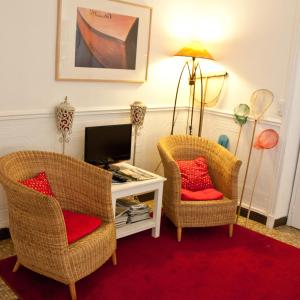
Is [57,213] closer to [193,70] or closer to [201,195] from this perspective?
[201,195]

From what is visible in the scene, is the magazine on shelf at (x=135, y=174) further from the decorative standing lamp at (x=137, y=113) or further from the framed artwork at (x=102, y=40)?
the framed artwork at (x=102, y=40)

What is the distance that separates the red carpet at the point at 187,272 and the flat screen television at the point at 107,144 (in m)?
0.70

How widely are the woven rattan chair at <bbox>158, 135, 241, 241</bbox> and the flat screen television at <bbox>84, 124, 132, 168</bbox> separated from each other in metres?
0.33

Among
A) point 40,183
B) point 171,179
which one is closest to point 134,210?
point 171,179

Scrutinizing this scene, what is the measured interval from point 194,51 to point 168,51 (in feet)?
1.08

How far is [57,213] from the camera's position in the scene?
7.79 ft

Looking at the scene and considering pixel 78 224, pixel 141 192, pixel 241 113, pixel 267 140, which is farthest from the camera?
pixel 241 113

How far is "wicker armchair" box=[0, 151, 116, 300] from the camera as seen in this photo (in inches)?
95.7

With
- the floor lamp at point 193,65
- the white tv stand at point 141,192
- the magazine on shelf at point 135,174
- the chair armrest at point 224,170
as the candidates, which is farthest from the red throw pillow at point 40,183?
the floor lamp at point 193,65

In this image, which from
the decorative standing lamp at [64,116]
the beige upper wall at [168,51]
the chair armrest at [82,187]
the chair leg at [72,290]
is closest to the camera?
the chair leg at [72,290]

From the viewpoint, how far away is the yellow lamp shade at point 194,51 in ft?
13.0

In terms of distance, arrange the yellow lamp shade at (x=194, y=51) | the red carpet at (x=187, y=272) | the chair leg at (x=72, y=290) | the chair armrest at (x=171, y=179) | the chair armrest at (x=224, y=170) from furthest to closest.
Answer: the yellow lamp shade at (x=194, y=51) → the chair armrest at (x=224, y=170) → the chair armrest at (x=171, y=179) → the red carpet at (x=187, y=272) → the chair leg at (x=72, y=290)

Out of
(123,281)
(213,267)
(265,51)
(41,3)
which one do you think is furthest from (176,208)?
(41,3)

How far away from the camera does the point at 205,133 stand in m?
4.51
